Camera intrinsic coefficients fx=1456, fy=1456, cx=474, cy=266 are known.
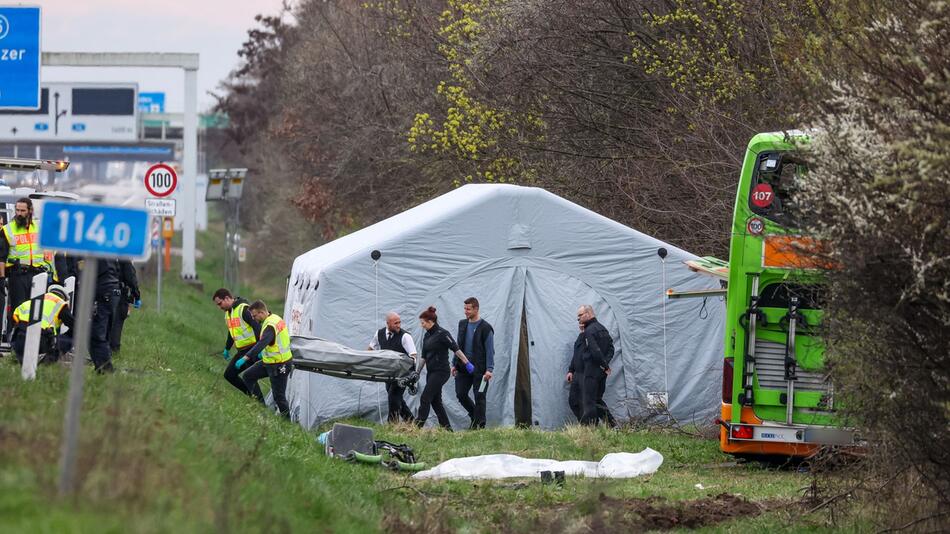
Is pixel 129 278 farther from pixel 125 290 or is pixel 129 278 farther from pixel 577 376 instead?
pixel 577 376

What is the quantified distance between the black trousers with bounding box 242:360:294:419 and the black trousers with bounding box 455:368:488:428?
2151mm

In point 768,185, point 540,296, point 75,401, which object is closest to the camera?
point 75,401

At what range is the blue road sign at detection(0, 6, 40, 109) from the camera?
22.1 metres

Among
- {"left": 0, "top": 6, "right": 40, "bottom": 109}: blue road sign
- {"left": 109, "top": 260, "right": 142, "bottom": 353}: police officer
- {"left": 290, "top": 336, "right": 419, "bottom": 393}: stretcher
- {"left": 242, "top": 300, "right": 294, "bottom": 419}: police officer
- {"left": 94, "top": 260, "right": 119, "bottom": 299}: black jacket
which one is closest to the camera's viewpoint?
{"left": 94, "top": 260, "right": 119, "bottom": 299}: black jacket

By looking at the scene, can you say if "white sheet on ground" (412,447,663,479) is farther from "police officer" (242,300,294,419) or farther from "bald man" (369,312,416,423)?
"bald man" (369,312,416,423)

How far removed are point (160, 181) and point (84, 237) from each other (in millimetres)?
20556

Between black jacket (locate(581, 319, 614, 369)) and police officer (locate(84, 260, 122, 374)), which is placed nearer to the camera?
police officer (locate(84, 260, 122, 374))

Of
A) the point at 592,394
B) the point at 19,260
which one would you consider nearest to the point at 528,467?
the point at 592,394

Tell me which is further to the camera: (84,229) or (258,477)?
(258,477)

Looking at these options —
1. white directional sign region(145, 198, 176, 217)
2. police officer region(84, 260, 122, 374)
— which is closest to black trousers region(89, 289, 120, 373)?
police officer region(84, 260, 122, 374)

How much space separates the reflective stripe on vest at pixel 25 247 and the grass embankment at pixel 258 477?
2003 mm

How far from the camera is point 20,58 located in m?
22.2

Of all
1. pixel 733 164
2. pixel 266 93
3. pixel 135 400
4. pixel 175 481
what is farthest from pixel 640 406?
pixel 266 93

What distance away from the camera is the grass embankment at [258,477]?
6.48m
